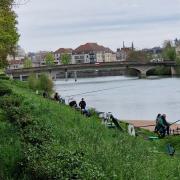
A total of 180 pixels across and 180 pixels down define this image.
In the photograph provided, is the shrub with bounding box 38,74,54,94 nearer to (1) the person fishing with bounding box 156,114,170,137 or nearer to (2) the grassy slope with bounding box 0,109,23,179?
(1) the person fishing with bounding box 156,114,170,137

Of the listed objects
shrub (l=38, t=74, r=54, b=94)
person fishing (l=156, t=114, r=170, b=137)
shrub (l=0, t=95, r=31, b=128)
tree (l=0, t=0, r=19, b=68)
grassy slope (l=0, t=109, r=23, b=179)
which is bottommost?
shrub (l=38, t=74, r=54, b=94)

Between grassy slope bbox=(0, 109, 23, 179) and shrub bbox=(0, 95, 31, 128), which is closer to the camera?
grassy slope bbox=(0, 109, 23, 179)

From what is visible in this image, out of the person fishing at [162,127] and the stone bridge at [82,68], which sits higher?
the person fishing at [162,127]

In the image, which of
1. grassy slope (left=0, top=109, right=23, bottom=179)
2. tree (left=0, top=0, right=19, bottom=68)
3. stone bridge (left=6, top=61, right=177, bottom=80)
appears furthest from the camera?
stone bridge (left=6, top=61, right=177, bottom=80)

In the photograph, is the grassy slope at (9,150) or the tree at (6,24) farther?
the tree at (6,24)

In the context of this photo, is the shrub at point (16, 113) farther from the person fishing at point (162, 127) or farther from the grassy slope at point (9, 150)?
the person fishing at point (162, 127)

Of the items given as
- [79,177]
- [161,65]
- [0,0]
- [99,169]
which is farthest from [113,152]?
[161,65]

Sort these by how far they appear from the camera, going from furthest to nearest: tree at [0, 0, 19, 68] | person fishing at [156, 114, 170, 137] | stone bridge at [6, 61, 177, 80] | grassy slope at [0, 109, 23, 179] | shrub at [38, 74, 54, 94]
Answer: stone bridge at [6, 61, 177, 80] < shrub at [38, 74, 54, 94] < person fishing at [156, 114, 170, 137] < tree at [0, 0, 19, 68] < grassy slope at [0, 109, 23, 179]

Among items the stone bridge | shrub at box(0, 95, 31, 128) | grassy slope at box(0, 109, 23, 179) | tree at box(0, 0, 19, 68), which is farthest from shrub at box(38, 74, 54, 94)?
grassy slope at box(0, 109, 23, 179)

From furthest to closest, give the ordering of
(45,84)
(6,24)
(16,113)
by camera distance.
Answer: (45,84)
(6,24)
(16,113)

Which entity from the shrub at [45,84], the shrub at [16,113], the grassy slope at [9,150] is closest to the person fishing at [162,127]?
the shrub at [16,113]

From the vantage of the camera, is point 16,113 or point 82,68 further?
point 82,68

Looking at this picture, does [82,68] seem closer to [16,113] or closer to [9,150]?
[16,113]

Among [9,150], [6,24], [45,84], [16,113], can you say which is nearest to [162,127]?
[6,24]
